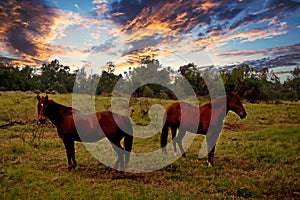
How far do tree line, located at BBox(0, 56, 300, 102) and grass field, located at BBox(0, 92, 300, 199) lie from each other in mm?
3629

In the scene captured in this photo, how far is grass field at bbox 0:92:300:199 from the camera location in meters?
5.98

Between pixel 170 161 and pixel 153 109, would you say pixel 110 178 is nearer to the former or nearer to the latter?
pixel 170 161

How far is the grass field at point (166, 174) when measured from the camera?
5.98 m

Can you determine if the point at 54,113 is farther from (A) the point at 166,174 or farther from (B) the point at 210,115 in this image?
(B) the point at 210,115

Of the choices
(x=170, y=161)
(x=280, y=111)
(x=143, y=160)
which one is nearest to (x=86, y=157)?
(x=143, y=160)

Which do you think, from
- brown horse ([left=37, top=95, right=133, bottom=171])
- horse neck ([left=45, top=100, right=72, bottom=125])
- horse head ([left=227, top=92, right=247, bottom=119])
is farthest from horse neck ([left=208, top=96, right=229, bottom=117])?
horse neck ([left=45, top=100, right=72, bottom=125])

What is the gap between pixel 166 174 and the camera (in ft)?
24.5

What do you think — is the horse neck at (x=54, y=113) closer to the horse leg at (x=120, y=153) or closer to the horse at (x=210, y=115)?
the horse leg at (x=120, y=153)

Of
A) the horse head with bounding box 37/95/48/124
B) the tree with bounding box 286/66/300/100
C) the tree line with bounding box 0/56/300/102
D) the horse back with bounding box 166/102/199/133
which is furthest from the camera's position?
the tree with bounding box 286/66/300/100

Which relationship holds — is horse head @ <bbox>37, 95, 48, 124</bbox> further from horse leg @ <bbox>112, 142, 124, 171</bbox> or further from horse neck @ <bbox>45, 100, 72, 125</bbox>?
horse leg @ <bbox>112, 142, 124, 171</bbox>

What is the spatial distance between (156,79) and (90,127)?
18145 mm

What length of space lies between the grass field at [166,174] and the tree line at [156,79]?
363 cm

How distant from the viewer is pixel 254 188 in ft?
20.4

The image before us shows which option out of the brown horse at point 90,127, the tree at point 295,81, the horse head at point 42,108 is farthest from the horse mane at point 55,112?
the tree at point 295,81
